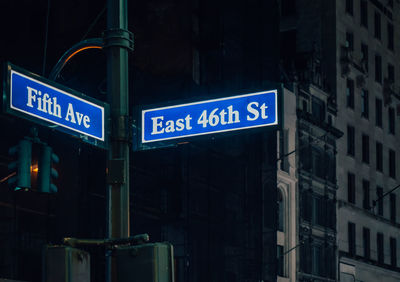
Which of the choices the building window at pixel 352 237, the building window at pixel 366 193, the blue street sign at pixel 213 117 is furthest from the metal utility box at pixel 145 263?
the building window at pixel 366 193

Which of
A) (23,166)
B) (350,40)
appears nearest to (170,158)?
(23,166)

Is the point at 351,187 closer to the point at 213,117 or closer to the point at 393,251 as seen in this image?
the point at 393,251

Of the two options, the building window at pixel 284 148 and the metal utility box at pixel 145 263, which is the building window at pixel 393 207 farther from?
the metal utility box at pixel 145 263

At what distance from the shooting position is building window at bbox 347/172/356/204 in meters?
58.1

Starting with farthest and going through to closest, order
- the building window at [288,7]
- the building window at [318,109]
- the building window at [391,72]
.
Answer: the building window at [391,72]
the building window at [288,7]
the building window at [318,109]

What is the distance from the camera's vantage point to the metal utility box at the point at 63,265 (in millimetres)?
6973

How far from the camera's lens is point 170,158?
32969mm

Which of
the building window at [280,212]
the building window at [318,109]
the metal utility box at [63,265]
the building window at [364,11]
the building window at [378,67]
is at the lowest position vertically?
the metal utility box at [63,265]

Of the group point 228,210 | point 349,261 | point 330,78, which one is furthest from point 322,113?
point 228,210

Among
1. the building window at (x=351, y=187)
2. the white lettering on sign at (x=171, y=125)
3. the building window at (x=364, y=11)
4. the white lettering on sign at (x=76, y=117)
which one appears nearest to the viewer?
the white lettering on sign at (x=76, y=117)

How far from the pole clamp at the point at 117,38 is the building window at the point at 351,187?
164 feet

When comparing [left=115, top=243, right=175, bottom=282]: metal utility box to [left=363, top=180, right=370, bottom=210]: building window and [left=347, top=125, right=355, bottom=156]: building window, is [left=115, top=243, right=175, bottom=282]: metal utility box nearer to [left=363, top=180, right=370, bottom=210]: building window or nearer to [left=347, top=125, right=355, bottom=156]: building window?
[left=347, top=125, right=355, bottom=156]: building window

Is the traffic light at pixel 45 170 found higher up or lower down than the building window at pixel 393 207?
lower down

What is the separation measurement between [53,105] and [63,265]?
6.89 ft
